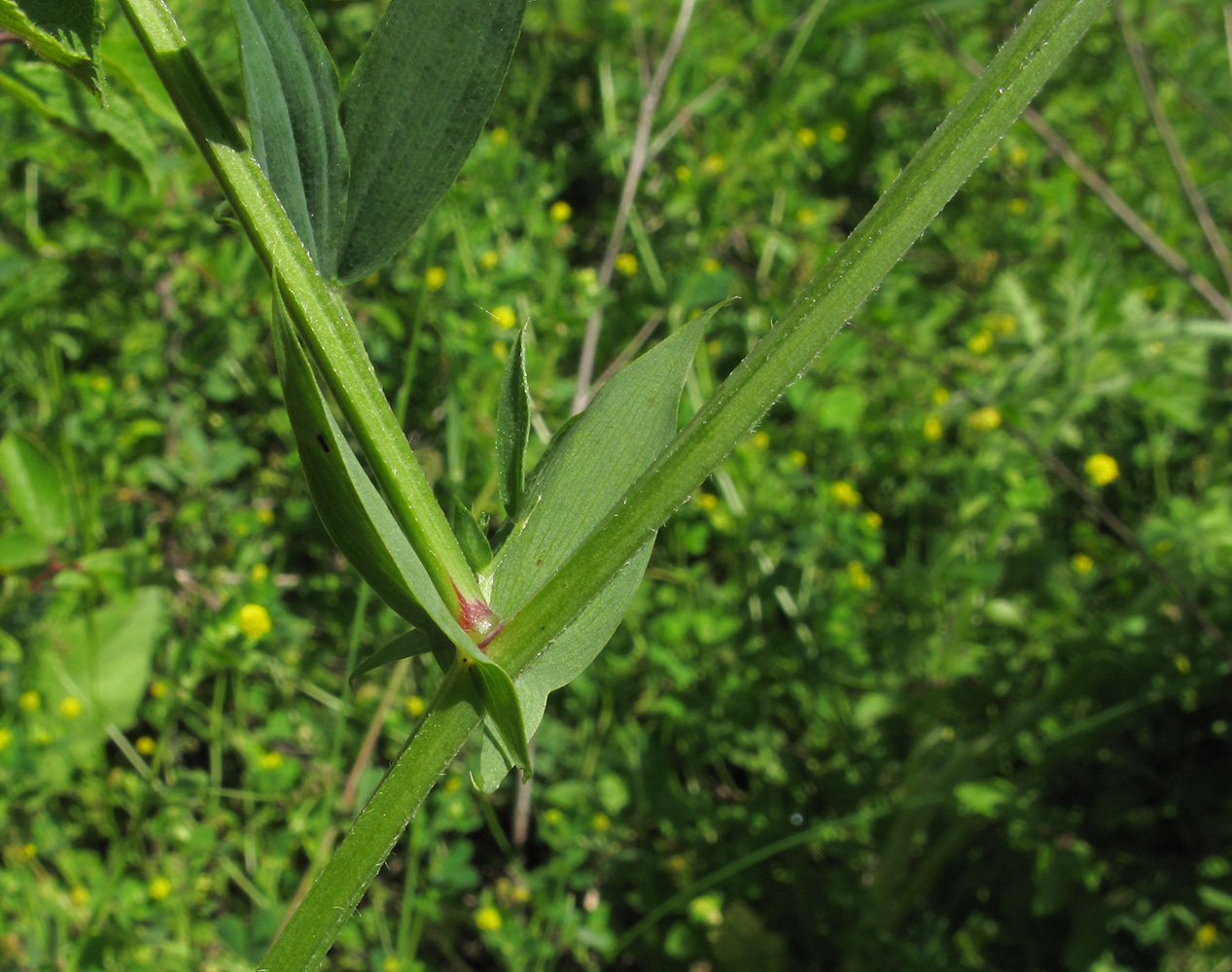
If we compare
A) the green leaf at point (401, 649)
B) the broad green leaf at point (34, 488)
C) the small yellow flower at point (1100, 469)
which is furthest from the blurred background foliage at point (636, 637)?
the green leaf at point (401, 649)

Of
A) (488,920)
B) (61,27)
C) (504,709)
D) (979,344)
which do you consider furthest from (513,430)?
(979,344)

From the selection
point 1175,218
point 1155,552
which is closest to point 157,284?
point 1155,552

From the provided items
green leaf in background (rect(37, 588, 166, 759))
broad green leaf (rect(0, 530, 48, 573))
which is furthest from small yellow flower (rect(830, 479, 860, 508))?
broad green leaf (rect(0, 530, 48, 573))

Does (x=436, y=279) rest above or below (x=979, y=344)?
above

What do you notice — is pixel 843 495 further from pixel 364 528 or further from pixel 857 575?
pixel 364 528

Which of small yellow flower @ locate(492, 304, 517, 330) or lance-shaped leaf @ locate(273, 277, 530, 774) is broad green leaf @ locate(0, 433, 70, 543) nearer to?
small yellow flower @ locate(492, 304, 517, 330)

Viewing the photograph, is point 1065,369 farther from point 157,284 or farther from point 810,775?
point 157,284
